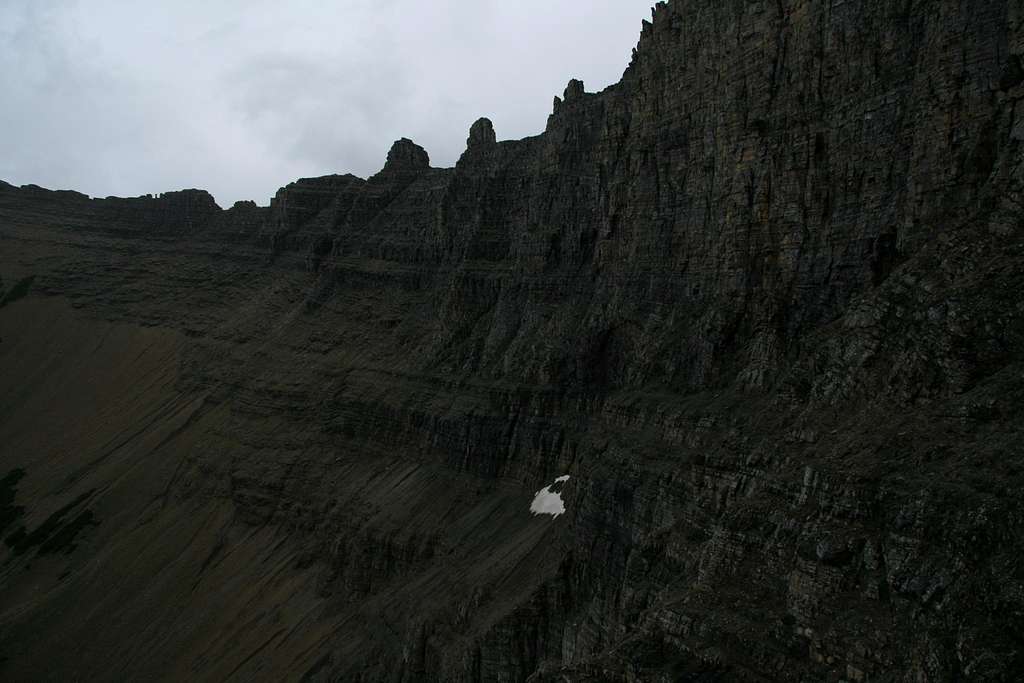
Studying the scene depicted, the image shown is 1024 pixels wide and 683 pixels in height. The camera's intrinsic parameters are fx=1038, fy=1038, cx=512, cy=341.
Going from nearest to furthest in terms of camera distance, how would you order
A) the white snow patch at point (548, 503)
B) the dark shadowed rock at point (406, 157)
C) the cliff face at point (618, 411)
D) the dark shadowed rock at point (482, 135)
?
the cliff face at point (618, 411)
the white snow patch at point (548, 503)
the dark shadowed rock at point (482, 135)
the dark shadowed rock at point (406, 157)

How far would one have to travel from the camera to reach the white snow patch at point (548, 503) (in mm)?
47263

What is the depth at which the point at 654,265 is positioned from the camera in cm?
4578

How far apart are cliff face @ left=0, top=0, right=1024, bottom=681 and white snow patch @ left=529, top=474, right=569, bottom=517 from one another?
0.82 m

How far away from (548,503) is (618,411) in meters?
8.10

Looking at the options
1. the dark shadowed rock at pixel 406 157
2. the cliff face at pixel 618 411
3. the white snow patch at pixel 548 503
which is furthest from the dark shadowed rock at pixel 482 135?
the white snow patch at pixel 548 503

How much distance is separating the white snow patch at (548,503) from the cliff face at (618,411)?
823 mm

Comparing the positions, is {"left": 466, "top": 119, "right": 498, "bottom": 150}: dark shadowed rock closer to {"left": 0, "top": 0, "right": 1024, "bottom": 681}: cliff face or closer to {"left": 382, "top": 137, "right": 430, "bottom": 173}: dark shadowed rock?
{"left": 0, "top": 0, "right": 1024, "bottom": 681}: cliff face

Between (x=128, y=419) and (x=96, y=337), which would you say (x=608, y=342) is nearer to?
(x=128, y=419)

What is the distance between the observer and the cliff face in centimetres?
2303

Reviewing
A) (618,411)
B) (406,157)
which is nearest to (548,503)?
(618,411)

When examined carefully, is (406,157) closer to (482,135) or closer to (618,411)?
(482,135)

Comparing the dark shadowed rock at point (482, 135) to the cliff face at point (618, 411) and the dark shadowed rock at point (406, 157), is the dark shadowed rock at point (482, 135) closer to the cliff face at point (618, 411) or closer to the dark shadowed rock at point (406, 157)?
the cliff face at point (618, 411)

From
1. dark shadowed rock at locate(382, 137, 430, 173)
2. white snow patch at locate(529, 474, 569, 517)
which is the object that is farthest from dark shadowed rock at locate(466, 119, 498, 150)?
white snow patch at locate(529, 474, 569, 517)

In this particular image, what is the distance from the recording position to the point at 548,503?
1911 inches
